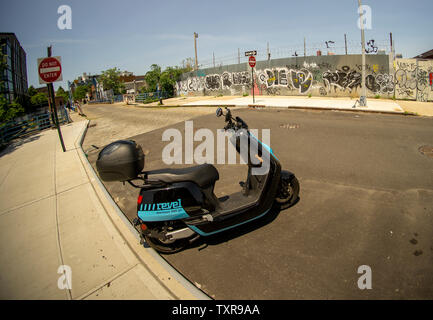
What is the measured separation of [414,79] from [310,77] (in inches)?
235

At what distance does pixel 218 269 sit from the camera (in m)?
2.68

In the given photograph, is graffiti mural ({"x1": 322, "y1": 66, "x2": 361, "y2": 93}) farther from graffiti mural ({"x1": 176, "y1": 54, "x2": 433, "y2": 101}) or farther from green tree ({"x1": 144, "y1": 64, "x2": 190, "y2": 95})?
green tree ({"x1": 144, "y1": 64, "x2": 190, "y2": 95})

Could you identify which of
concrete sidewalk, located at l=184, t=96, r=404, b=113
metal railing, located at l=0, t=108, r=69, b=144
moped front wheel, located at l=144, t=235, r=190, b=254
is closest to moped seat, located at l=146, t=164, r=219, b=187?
moped front wheel, located at l=144, t=235, r=190, b=254

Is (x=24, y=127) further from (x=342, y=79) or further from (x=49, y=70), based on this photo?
(x=342, y=79)

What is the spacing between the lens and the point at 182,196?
271 centimetres

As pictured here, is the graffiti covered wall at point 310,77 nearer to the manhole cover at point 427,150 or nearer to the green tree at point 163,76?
the green tree at point 163,76

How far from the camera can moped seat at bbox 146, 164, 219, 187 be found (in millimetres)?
2639

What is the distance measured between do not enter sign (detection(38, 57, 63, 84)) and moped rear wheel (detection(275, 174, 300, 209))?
25.4 feet

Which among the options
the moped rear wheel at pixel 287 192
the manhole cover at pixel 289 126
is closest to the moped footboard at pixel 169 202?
the moped rear wheel at pixel 287 192

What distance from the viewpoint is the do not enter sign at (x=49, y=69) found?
7.31 m

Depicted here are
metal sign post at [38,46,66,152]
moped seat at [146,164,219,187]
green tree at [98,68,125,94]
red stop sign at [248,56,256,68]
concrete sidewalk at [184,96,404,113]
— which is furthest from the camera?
green tree at [98,68,125,94]

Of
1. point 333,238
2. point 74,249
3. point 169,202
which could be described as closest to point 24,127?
point 74,249

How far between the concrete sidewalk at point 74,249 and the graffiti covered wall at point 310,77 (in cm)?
1630

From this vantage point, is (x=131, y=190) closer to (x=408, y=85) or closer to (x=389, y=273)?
(x=389, y=273)
